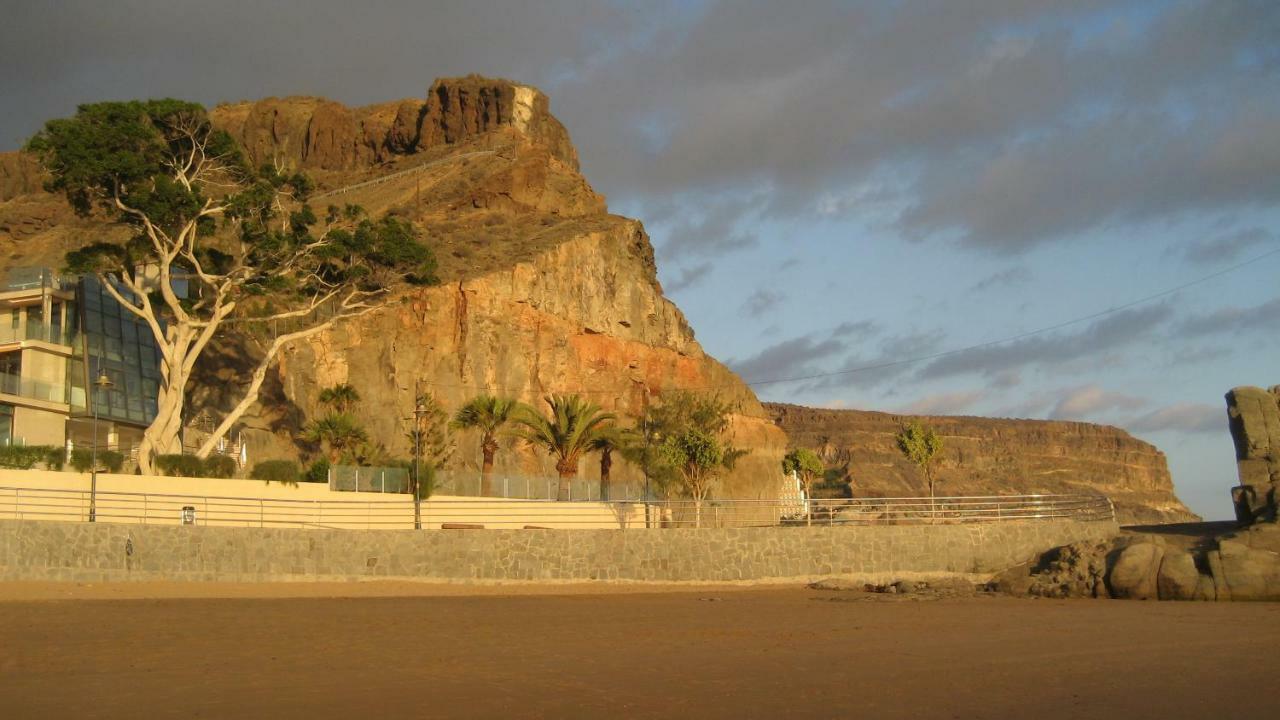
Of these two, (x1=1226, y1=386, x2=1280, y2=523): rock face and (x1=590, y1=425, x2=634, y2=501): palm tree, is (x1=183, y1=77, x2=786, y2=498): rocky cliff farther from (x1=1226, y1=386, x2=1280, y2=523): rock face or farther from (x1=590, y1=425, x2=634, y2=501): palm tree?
(x1=1226, y1=386, x2=1280, y2=523): rock face

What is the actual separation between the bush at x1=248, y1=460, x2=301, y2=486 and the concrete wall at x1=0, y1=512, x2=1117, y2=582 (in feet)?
30.9

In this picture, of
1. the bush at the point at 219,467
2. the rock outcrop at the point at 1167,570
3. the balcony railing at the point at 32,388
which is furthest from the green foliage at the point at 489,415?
the rock outcrop at the point at 1167,570

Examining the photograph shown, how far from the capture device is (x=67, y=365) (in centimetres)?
4109

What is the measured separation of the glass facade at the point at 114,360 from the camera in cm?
4097

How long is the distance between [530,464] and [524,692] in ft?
172

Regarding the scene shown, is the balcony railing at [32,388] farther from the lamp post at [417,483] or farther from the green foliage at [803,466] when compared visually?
the green foliage at [803,466]

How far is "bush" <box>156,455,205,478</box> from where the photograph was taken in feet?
113

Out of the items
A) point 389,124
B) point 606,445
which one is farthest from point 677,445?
point 389,124

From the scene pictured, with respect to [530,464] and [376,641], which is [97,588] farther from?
[530,464]

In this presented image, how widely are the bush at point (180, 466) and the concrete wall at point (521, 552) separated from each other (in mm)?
9121

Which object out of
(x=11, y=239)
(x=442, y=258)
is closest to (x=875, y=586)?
(x=442, y=258)

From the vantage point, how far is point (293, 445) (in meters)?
52.7

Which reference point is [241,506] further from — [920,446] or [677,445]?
[920,446]

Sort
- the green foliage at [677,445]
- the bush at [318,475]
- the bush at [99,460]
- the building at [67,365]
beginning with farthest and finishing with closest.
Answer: the green foliage at [677,445] → the building at [67,365] → the bush at [318,475] → the bush at [99,460]
